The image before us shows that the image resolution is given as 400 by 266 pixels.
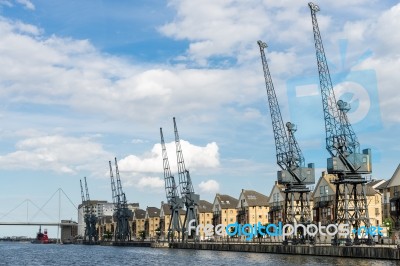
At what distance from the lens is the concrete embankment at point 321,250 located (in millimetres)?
79562

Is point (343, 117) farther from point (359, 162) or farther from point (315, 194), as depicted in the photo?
point (315, 194)

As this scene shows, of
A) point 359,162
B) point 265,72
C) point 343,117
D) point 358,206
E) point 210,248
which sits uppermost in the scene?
point 265,72

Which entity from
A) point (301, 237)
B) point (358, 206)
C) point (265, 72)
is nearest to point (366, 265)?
point (358, 206)

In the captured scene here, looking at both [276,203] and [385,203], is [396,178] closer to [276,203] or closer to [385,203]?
[385,203]

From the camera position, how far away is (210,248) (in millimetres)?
141750

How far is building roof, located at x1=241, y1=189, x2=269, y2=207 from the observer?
18138 cm

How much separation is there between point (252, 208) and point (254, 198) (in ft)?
10.7

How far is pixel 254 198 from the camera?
601 feet

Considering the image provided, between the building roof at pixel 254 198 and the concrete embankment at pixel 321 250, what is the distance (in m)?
38.3

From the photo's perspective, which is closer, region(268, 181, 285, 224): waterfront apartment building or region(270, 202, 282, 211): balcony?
region(268, 181, 285, 224): waterfront apartment building

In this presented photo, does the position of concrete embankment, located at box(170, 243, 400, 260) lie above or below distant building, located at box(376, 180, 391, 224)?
below

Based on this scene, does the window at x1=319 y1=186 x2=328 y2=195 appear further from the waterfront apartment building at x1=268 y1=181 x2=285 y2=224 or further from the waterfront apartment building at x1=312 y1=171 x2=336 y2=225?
the waterfront apartment building at x1=268 y1=181 x2=285 y2=224

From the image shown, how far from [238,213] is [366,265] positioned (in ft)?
386

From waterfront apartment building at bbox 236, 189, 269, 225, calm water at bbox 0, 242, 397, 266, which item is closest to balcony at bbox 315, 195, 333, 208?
waterfront apartment building at bbox 236, 189, 269, 225
